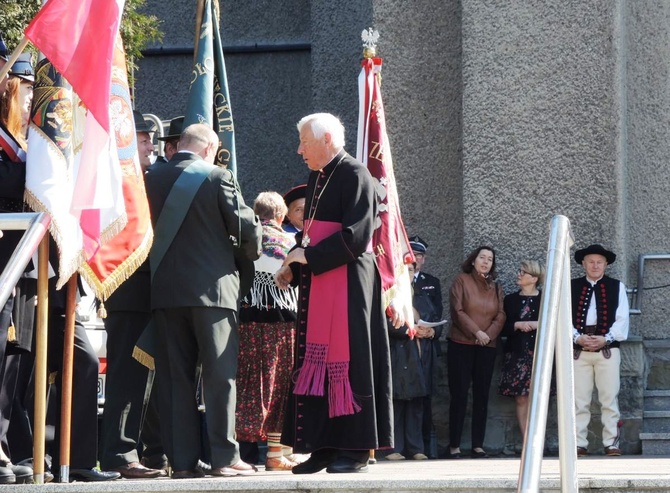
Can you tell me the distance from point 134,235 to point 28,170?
76 cm

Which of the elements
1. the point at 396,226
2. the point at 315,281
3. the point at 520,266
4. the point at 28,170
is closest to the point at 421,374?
the point at 520,266

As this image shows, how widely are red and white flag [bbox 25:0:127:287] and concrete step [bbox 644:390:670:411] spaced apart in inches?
223

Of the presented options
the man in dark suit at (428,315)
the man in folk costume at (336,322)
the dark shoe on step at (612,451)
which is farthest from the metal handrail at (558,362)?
the man in dark suit at (428,315)

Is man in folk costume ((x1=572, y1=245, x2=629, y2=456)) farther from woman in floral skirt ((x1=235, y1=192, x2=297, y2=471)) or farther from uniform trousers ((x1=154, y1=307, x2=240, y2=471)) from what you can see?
uniform trousers ((x1=154, y1=307, x2=240, y2=471))

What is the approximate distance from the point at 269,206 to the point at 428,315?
126 inches

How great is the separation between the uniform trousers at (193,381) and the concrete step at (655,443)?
15.1 ft

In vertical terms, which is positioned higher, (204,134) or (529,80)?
(529,80)

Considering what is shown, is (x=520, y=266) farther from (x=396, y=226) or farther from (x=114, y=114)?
(x=114, y=114)

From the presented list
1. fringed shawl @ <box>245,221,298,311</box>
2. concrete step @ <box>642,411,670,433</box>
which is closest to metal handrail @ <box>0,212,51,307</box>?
fringed shawl @ <box>245,221,298,311</box>

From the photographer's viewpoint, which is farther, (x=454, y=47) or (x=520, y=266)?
(x=454, y=47)

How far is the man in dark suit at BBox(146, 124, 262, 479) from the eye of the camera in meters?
7.27

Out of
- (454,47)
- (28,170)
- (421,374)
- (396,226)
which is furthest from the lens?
(454,47)

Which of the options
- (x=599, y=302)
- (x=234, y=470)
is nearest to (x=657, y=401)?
(x=599, y=302)

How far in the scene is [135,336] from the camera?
25.3 feet
